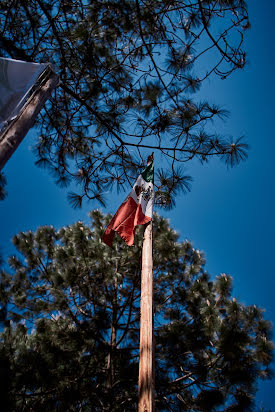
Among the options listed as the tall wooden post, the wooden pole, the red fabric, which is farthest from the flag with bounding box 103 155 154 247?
the wooden pole

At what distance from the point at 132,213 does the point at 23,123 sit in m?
1.74

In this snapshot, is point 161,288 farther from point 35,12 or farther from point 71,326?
point 35,12

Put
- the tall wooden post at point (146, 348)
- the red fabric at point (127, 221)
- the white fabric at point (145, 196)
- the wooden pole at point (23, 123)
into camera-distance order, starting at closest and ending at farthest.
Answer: the wooden pole at point (23, 123), the tall wooden post at point (146, 348), the red fabric at point (127, 221), the white fabric at point (145, 196)

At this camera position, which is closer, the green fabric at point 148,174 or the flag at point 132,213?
the flag at point 132,213

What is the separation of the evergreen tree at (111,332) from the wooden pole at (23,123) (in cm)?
353

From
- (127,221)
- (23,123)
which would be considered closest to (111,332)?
(127,221)

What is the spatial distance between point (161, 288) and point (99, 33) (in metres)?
4.98

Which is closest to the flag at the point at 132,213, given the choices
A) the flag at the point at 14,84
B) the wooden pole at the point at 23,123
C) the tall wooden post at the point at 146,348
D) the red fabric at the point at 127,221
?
the red fabric at the point at 127,221

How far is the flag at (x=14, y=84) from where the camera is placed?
173 centimetres

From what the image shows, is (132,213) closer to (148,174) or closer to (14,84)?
(148,174)

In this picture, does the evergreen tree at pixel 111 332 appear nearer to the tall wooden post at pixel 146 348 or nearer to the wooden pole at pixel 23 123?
the tall wooden post at pixel 146 348

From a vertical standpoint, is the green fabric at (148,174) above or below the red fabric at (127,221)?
above

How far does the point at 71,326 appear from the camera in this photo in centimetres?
488

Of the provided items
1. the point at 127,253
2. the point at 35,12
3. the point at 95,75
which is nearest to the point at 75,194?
the point at 95,75
